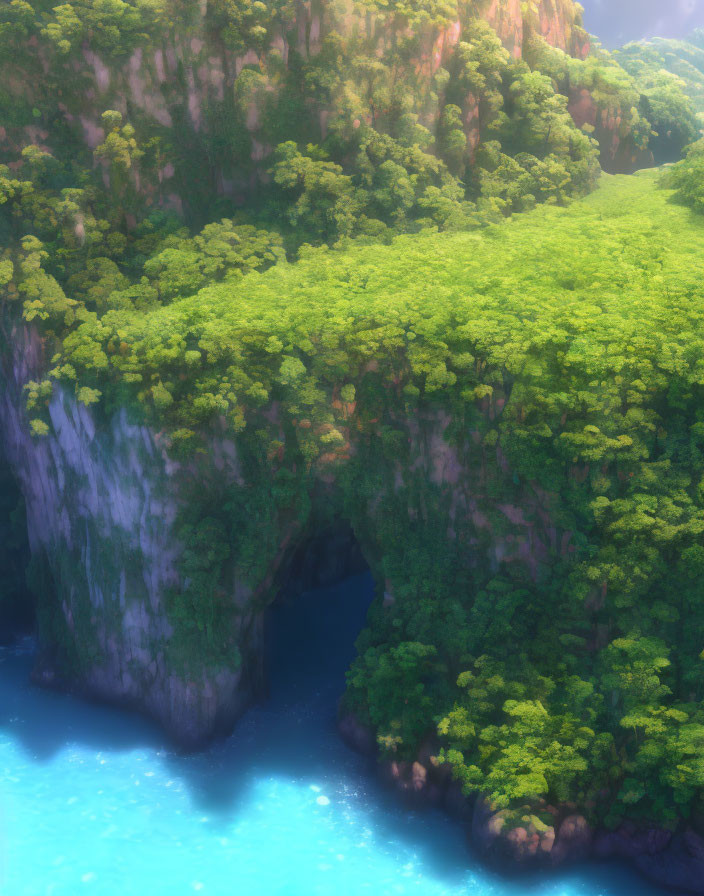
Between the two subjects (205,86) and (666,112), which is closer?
(205,86)

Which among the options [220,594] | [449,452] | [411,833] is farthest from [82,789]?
[449,452]

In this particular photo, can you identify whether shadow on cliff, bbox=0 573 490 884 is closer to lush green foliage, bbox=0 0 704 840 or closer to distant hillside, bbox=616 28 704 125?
lush green foliage, bbox=0 0 704 840

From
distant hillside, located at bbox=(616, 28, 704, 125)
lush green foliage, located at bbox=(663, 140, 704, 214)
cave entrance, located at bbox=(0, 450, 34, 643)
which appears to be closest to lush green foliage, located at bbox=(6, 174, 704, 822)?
lush green foliage, located at bbox=(663, 140, 704, 214)

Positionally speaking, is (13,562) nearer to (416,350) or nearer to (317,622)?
(317,622)

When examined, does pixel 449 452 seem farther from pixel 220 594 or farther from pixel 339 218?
pixel 339 218

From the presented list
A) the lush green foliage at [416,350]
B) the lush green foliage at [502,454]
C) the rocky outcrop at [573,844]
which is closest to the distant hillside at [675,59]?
the lush green foliage at [416,350]

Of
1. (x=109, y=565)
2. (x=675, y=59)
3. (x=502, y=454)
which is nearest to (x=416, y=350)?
(x=502, y=454)

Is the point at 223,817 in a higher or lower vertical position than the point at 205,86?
lower
